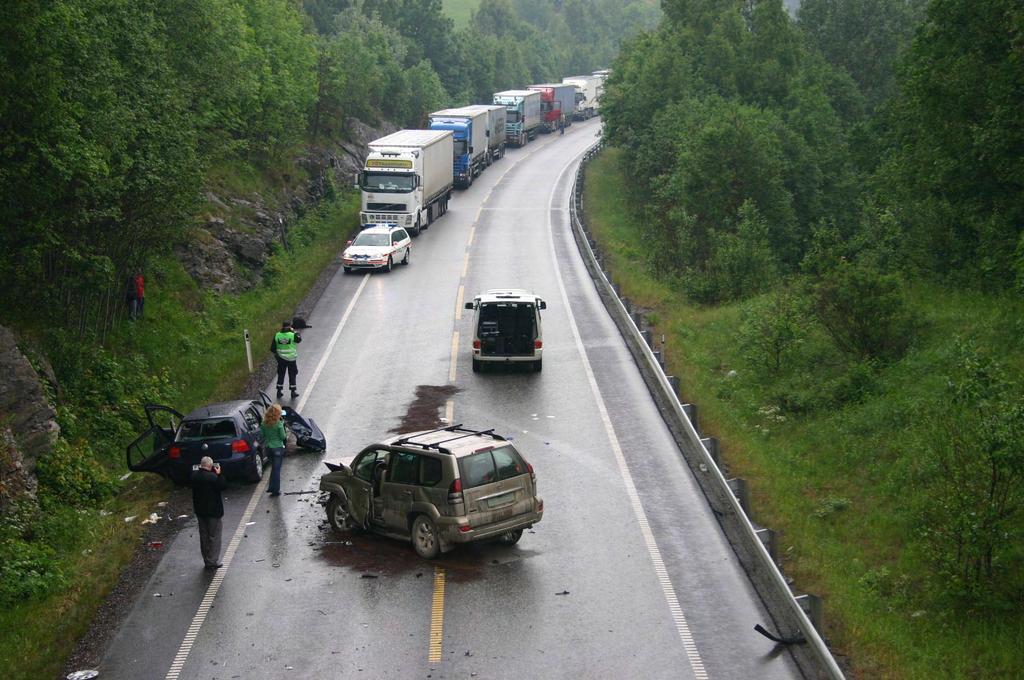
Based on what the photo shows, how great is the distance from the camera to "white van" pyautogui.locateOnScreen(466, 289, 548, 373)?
26.9 m

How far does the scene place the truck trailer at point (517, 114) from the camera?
276ft

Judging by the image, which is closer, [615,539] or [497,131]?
[615,539]

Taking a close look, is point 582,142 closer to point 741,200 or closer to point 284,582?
point 741,200

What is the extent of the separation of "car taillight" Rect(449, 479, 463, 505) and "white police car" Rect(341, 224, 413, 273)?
25.6 meters

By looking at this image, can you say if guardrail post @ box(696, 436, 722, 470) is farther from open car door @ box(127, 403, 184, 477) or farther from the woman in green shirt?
open car door @ box(127, 403, 184, 477)

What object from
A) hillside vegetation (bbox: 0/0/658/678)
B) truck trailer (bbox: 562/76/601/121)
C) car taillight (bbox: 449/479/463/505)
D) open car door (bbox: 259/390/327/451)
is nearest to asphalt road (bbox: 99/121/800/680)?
open car door (bbox: 259/390/327/451)

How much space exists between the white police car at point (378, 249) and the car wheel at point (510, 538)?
24.8m

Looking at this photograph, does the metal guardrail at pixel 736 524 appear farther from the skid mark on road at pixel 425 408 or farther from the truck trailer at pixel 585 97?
the truck trailer at pixel 585 97

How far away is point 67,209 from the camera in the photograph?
22625mm

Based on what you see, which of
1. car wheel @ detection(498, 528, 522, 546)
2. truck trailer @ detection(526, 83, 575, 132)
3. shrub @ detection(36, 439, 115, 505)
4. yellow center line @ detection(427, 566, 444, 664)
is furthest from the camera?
truck trailer @ detection(526, 83, 575, 132)

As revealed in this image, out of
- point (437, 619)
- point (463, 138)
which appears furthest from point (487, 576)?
point (463, 138)

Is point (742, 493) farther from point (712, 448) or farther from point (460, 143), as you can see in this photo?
point (460, 143)

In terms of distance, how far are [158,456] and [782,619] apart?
1123cm

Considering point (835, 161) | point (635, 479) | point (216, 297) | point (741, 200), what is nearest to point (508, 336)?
point (635, 479)
